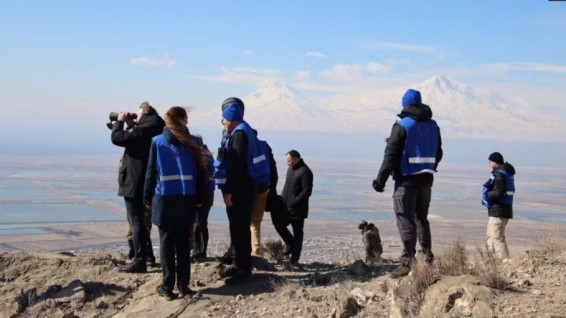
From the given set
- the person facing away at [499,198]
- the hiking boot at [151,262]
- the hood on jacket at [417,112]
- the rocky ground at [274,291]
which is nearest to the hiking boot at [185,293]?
the rocky ground at [274,291]

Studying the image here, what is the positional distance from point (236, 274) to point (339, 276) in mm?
1286

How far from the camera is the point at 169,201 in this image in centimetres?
686

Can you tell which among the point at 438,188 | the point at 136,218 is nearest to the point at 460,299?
the point at 136,218

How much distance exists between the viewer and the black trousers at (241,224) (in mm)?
7223

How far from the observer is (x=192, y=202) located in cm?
700

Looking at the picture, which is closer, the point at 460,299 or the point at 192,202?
the point at 460,299

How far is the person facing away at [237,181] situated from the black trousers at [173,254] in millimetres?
571

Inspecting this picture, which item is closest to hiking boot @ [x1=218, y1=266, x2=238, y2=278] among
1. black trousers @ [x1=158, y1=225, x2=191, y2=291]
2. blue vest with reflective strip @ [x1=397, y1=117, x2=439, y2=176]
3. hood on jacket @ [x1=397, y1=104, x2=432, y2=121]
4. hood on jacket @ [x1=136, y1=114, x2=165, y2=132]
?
Answer: black trousers @ [x1=158, y1=225, x2=191, y2=291]

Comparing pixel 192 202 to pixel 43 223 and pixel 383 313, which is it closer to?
pixel 383 313

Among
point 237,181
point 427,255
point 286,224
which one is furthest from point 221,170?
point 427,255

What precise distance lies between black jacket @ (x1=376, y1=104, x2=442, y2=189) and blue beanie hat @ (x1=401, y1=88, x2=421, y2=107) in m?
0.09

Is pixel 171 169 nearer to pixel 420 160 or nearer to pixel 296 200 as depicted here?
pixel 420 160

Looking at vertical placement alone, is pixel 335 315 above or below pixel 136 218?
below

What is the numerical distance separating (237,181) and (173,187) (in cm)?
73
